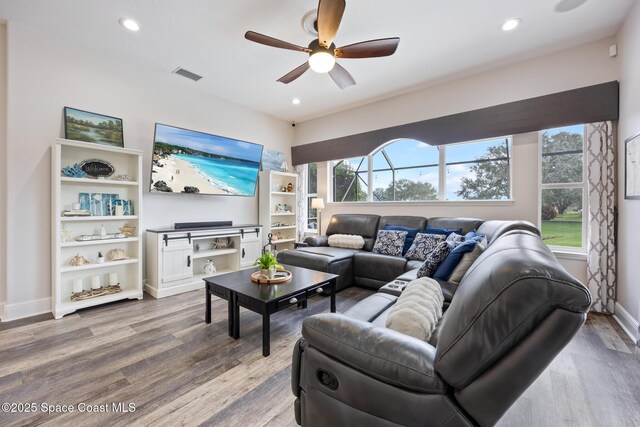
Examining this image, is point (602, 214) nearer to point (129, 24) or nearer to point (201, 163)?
point (201, 163)

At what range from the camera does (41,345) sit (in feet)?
7.55

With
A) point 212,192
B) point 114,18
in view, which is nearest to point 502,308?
point 114,18

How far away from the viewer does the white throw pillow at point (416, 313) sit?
1.28 meters

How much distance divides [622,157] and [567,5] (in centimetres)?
158

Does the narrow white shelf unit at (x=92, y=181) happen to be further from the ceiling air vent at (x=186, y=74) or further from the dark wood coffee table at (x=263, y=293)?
the dark wood coffee table at (x=263, y=293)

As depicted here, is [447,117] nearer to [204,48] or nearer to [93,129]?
[204,48]

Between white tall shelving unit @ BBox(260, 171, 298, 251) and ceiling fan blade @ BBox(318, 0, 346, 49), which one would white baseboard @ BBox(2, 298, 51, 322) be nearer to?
white tall shelving unit @ BBox(260, 171, 298, 251)

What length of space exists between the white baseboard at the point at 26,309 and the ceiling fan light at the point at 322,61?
376 cm

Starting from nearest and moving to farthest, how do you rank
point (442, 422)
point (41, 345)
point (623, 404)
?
point (442, 422) → point (623, 404) → point (41, 345)

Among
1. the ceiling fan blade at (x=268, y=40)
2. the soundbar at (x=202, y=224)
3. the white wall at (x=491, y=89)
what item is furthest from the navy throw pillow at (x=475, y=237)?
the soundbar at (x=202, y=224)

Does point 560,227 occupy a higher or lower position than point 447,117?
lower

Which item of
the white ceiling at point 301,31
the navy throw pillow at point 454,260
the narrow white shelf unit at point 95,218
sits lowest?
the navy throw pillow at point 454,260

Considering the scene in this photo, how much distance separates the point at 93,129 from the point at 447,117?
15.3ft

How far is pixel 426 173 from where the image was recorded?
14.8ft
